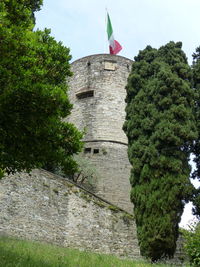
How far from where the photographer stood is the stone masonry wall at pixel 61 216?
440 inches

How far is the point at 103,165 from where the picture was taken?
18141mm

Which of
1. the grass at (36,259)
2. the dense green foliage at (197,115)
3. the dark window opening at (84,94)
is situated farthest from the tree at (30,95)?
the dark window opening at (84,94)

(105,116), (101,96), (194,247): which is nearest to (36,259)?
(194,247)

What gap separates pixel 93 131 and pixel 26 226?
890cm

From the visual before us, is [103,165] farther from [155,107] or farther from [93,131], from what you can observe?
[155,107]

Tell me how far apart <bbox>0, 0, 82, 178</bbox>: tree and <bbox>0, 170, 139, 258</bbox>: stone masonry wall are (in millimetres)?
4728

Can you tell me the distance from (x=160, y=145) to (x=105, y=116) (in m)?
7.97

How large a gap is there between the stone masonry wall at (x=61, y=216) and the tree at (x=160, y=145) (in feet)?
4.53

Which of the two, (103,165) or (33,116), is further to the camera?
(103,165)

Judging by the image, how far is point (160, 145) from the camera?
1198 cm

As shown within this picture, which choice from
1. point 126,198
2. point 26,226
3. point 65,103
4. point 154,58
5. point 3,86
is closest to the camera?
point 3,86

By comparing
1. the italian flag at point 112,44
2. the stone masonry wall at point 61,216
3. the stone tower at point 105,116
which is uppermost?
the italian flag at point 112,44

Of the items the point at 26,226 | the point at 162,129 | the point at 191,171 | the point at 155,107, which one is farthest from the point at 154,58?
the point at 26,226

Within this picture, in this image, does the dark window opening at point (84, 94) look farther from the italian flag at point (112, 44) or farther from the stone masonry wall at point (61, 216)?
the stone masonry wall at point (61, 216)
